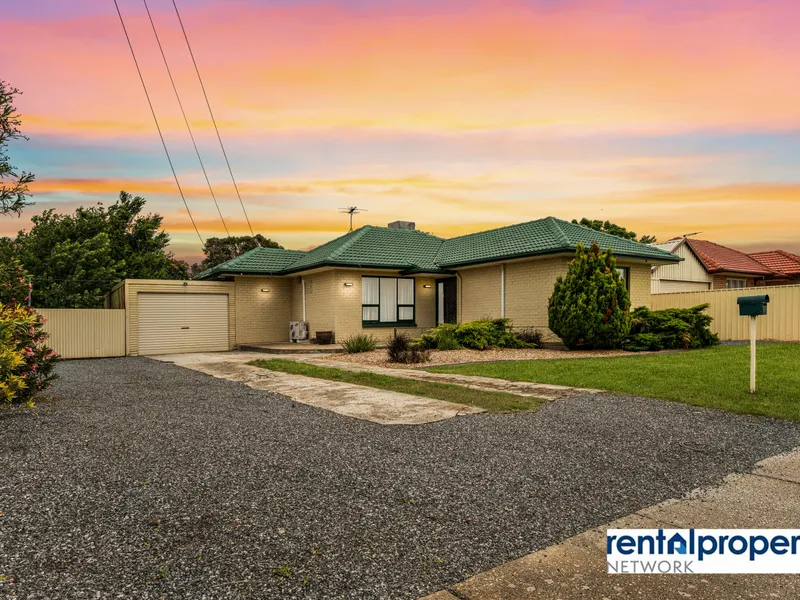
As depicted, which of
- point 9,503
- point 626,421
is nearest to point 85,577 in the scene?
point 9,503

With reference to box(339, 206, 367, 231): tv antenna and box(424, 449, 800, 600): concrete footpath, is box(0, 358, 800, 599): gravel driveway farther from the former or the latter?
box(339, 206, 367, 231): tv antenna

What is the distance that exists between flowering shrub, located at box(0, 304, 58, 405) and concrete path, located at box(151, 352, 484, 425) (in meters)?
3.33

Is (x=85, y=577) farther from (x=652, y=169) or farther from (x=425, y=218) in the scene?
(x=425, y=218)

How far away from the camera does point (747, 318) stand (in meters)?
18.2

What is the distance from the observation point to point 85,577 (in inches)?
101

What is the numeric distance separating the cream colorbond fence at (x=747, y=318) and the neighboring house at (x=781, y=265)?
16614 mm

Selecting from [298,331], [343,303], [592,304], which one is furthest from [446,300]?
[592,304]

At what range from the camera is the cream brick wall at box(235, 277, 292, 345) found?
837 inches

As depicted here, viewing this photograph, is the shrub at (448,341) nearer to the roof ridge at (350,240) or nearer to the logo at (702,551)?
the roof ridge at (350,240)

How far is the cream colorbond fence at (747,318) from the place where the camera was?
17312 millimetres

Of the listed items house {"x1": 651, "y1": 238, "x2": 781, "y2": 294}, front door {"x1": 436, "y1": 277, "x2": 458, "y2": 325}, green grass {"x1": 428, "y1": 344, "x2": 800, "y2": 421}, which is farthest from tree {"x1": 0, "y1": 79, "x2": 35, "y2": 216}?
house {"x1": 651, "y1": 238, "x2": 781, "y2": 294}

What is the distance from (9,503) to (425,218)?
2313cm

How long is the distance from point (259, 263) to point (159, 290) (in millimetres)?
4253

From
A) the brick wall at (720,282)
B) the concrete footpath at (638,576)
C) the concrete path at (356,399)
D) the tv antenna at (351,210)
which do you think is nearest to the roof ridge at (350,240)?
the tv antenna at (351,210)
